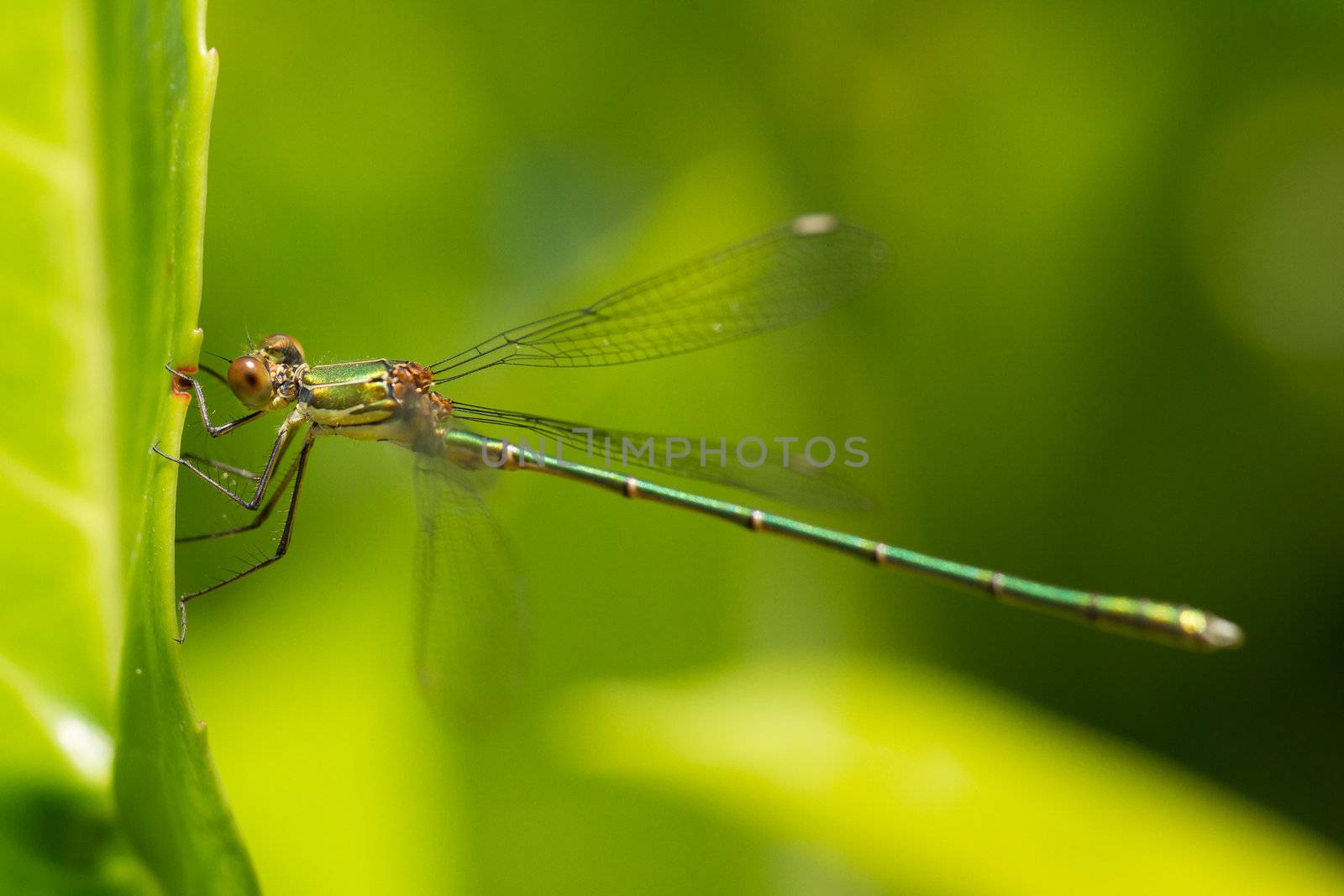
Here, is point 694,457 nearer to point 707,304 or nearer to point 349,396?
point 707,304

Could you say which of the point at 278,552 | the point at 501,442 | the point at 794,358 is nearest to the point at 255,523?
the point at 278,552

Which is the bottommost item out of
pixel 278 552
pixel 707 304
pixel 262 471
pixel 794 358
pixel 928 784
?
pixel 928 784

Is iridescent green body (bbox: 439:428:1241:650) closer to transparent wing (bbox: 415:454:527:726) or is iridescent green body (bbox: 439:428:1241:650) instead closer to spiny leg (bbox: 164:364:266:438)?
transparent wing (bbox: 415:454:527:726)

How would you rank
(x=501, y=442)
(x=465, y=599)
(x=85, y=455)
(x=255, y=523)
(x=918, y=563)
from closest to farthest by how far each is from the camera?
(x=85, y=455) → (x=255, y=523) → (x=465, y=599) → (x=501, y=442) → (x=918, y=563)

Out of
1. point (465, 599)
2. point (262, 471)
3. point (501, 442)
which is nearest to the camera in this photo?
point (262, 471)

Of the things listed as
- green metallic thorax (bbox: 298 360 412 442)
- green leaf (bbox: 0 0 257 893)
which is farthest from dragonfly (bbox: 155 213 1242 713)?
green leaf (bbox: 0 0 257 893)

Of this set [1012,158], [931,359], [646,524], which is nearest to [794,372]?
[931,359]

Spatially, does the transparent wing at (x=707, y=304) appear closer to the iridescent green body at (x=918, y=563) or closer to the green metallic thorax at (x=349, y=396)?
the green metallic thorax at (x=349, y=396)

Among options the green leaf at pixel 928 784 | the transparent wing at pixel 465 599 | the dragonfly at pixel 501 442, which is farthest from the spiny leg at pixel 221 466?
the green leaf at pixel 928 784
